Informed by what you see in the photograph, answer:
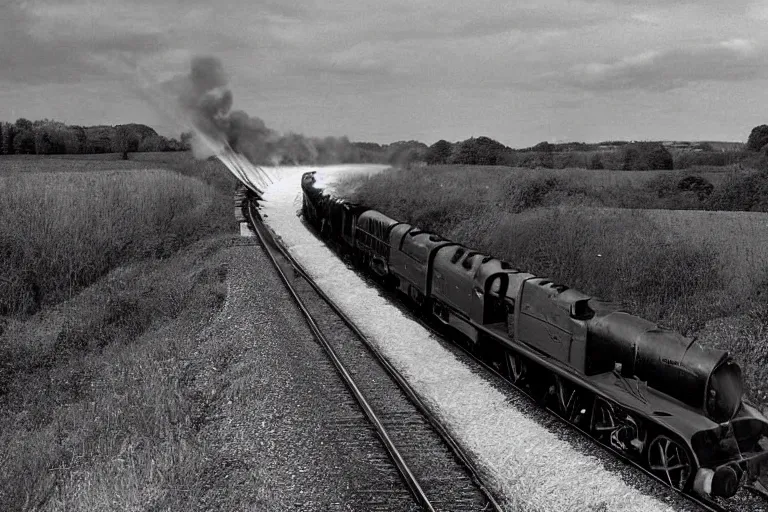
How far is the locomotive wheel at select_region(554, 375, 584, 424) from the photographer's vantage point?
35.8ft

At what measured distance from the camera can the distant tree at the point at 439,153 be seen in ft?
169

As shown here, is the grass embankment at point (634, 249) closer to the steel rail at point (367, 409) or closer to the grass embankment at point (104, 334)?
the steel rail at point (367, 409)

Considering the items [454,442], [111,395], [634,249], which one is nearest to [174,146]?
[111,395]

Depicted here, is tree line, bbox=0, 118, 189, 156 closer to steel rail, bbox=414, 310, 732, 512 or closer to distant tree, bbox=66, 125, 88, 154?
distant tree, bbox=66, 125, 88, 154

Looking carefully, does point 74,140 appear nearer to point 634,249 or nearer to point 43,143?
point 43,143

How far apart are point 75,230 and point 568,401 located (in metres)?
25.2

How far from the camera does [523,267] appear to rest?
794 inches

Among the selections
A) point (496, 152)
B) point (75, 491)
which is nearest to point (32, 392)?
point (75, 491)

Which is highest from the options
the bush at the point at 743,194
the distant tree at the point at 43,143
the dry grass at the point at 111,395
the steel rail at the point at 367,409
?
the distant tree at the point at 43,143

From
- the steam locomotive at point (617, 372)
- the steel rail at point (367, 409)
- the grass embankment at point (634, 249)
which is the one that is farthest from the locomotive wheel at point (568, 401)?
the steel rail at point (367, 409)

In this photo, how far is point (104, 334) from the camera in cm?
2058

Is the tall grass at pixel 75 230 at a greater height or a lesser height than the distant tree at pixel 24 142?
lesser

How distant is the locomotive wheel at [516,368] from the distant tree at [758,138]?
151 ft

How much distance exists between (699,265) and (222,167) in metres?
47.5
